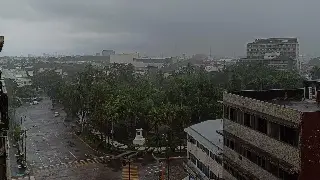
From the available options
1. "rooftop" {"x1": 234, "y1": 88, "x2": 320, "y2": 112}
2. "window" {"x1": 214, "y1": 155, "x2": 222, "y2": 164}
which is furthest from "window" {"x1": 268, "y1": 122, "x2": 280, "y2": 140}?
"window" {"x1": 214, "y1": 155, "x2": 222, "y2": 164}

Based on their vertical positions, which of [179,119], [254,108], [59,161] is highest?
[254,108]

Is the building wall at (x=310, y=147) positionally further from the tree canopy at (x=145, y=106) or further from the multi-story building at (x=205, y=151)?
the tree canopy at (x=145, y=106)

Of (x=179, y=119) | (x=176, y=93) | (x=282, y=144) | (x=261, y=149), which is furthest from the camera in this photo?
(x=176, y=93)

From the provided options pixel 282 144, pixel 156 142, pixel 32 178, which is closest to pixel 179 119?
pixel 156 142

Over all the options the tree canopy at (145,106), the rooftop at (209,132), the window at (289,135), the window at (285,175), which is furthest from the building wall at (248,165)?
the tree canopy at (145,106)

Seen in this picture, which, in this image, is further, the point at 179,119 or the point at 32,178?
the point at 179,119

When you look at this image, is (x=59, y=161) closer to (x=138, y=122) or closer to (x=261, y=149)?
(x=138, y=122)

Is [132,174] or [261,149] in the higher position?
[261,149]
